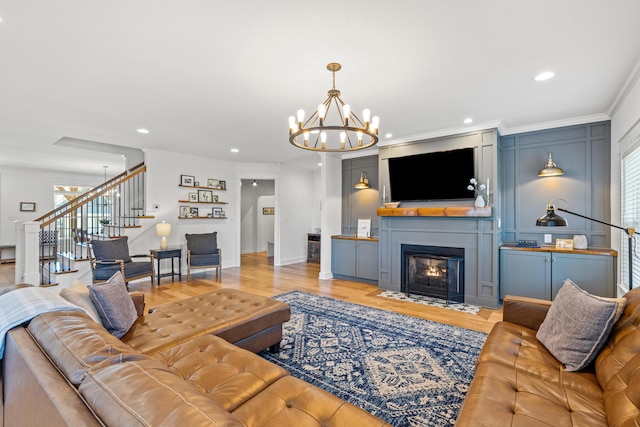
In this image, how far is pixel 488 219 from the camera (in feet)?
13.9

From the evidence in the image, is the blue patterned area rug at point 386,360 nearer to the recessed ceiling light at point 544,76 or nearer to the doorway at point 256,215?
the recessed ceiling light at point 544,76

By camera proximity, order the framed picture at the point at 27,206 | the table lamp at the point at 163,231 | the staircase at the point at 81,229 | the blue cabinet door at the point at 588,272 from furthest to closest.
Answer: the framed picture at the point at 27,206 < the table lamp at the point at 163,231 < the staircase at the point at 81,229 < the blue cabinet door at the point at 588,272

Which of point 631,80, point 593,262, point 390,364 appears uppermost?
point 631,80

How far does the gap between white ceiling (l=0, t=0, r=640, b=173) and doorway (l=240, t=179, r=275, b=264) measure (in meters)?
5.65

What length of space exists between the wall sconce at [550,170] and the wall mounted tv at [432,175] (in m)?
0.85

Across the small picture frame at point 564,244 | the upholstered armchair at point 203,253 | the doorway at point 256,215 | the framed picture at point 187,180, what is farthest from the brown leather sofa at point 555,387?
the doorway at point 256,215

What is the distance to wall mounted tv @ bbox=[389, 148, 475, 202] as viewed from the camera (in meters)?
4.47

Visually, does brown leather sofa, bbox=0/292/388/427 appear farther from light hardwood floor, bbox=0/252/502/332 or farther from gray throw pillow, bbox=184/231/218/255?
gray throw pillow, bbox=184/231/218/255

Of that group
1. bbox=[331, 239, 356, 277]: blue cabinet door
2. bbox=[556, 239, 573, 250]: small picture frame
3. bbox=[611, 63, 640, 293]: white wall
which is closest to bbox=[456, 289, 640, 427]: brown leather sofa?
bbox=[611, 63, 640, 293]: white wall

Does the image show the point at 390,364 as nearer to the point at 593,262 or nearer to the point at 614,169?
the point at 593,262

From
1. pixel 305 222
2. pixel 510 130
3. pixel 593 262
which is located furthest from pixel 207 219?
pixel 593 262

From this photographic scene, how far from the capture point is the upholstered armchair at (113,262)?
4.65m

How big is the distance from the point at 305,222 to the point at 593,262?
6082 millimetres

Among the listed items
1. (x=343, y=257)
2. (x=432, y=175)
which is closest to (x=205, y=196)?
(x=343, y=257)
